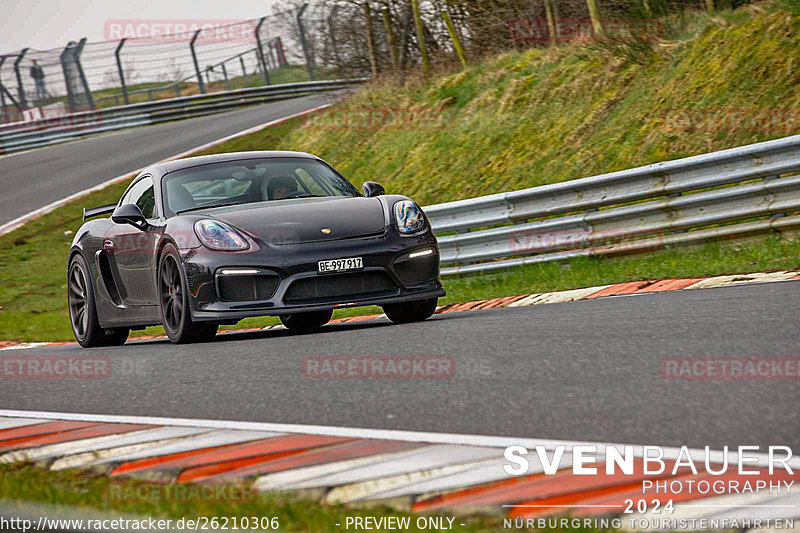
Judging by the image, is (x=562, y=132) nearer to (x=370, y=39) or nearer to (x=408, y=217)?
(x=408, y=217)

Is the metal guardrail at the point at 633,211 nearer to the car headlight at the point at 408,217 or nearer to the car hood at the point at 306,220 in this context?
the car headlight at the point at 408,217

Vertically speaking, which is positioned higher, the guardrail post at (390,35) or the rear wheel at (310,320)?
the guardrail post at (390,35)

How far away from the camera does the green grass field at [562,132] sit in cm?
1030

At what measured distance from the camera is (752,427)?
356 centimetres

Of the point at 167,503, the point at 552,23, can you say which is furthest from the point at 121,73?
the point at 167,503

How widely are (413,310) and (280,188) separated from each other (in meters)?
1.37

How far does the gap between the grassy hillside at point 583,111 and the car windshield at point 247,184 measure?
4489mm

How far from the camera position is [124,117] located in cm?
3195

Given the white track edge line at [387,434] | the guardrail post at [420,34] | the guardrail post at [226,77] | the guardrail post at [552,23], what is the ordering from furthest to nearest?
the guardrail post at [226,77]
the guardrail post at [420,34]
the guardrail post at [552,23]
the white track edge line at [387,434]

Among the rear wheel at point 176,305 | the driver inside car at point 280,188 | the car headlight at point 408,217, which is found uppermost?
the driver inside car at point 280,188

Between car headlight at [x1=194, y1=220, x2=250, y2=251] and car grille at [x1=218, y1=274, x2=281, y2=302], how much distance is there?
0.70ft

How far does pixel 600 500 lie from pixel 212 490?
1.16 metres

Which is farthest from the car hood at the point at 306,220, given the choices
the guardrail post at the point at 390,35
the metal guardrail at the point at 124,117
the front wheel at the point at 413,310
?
the metal guardrail at the point at 124,117

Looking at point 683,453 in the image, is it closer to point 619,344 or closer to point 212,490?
point 212,490
